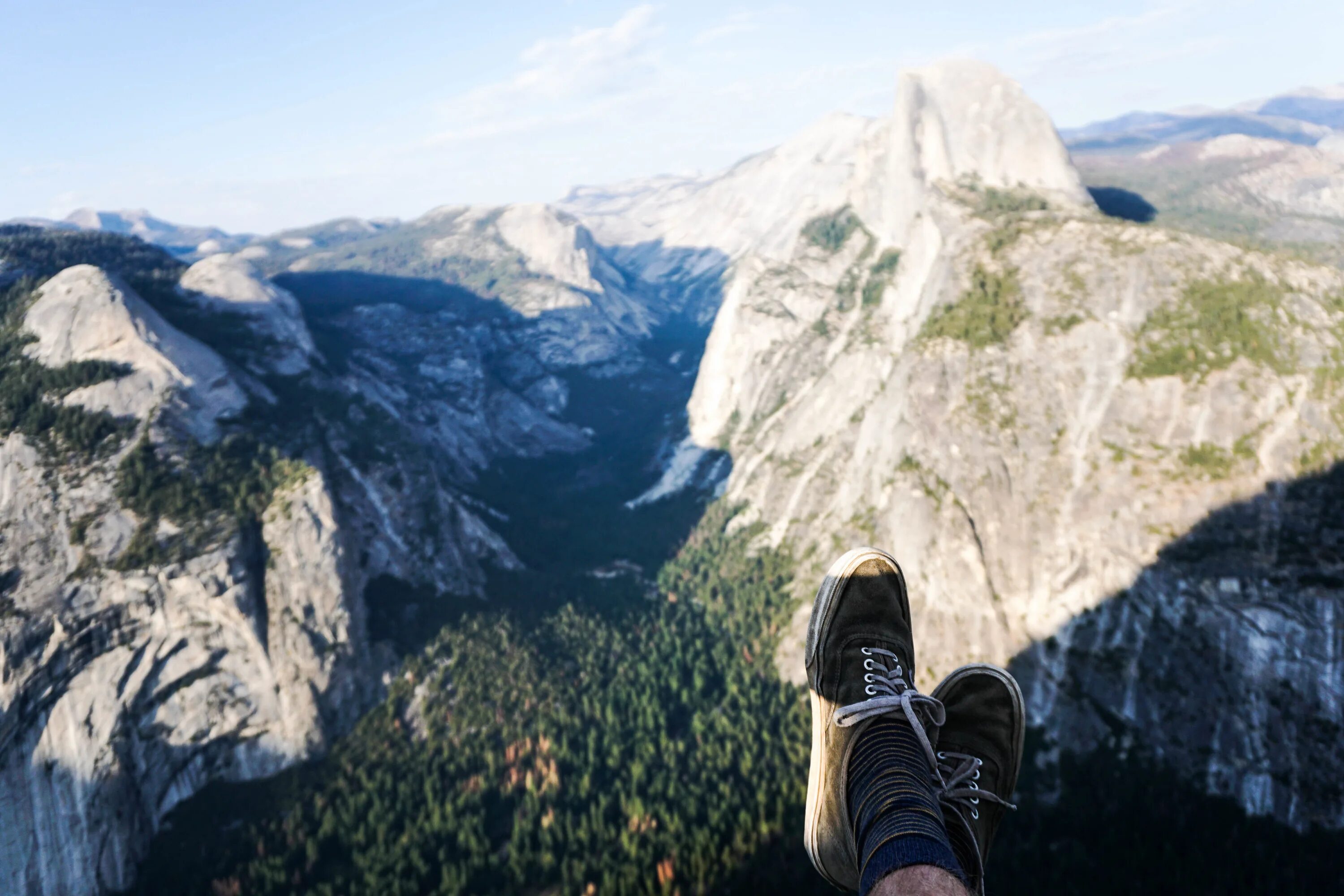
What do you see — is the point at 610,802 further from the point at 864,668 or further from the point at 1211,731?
the point at 864,668

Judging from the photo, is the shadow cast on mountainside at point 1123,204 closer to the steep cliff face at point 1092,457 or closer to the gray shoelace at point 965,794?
the steep cliff face at point 1092,457

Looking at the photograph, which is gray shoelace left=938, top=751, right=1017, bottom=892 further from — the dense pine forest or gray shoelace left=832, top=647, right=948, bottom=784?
the dense pine forest

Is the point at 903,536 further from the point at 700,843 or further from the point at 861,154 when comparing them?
the point at 861,154

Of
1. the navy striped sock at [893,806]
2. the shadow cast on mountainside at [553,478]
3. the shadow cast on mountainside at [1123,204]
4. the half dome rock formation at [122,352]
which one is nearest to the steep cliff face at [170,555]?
the half dome rock formation at [122,352]

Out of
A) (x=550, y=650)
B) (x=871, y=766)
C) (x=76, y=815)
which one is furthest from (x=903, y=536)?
(x=76, y=815)

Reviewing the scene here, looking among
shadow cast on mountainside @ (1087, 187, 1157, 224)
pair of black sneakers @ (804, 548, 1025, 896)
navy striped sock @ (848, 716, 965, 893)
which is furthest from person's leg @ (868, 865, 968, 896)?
shadow cast on mountainside @ (1087, 187, 1157, 224)

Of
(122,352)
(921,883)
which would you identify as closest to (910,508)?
(921,883)
